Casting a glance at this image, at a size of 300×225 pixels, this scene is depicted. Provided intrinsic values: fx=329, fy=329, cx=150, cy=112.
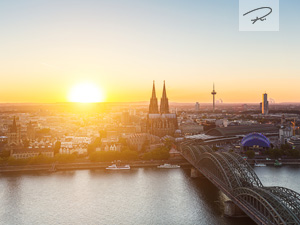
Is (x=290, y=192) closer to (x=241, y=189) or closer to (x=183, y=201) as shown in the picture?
(x=241, y=189)

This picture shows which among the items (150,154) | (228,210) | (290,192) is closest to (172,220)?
(228,210)

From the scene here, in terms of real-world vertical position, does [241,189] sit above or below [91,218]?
above

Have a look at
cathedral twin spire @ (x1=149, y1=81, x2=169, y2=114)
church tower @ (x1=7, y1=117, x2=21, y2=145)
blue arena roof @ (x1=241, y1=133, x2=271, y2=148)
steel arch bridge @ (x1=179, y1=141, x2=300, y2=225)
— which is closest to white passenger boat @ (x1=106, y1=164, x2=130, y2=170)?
steel arch bridge @ (x1=179, y1=141, x2=300, y2=225)

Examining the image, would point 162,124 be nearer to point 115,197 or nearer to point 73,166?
point 73,166

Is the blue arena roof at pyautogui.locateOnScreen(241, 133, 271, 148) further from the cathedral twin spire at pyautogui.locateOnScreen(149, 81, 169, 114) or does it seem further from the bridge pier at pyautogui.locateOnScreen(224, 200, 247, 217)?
the bridge pier at pyautogui.locateOnScreen(224, 200, 247, 217)

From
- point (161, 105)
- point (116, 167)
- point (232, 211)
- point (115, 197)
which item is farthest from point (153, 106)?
point (232, 211)

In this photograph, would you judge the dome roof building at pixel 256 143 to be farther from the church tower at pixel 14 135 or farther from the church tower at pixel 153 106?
the church tower at pixel 14 135

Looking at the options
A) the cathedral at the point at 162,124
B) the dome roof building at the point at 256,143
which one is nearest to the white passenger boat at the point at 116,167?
the dome roof building at the point at 256,143

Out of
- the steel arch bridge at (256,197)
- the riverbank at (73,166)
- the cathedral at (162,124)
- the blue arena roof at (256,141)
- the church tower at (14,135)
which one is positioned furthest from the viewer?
the cathedral at (162,124)
